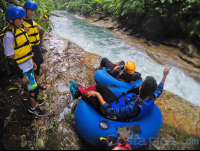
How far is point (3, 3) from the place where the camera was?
3.24 meters

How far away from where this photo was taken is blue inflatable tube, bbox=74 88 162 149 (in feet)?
6.79

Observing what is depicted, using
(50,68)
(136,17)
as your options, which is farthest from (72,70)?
(136,17)

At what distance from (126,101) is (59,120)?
1.40 metres

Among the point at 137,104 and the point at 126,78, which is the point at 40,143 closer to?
the point at 137,104

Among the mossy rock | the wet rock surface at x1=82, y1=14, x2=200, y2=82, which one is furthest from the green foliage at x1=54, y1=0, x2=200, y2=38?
the mossy rock

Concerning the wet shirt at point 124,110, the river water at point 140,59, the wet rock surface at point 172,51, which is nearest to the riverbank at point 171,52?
the wet rock surface at point 172,51

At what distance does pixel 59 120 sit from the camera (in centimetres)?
266

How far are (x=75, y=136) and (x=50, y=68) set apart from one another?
2.60m

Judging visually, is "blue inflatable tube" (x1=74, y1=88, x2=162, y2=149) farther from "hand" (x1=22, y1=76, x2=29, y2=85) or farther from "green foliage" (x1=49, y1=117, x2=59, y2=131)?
"hand" (x1=22, y1=76, x2=29, y2=85)

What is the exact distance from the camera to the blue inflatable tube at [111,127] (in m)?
2.07

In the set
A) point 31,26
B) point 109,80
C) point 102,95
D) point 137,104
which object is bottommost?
point 109,80

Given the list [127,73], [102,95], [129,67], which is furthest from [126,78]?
[102,95]

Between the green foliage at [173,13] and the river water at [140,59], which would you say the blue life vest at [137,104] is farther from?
the green foliage at [173,13]

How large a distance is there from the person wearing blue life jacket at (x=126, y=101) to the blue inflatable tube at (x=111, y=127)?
0.13 metres
